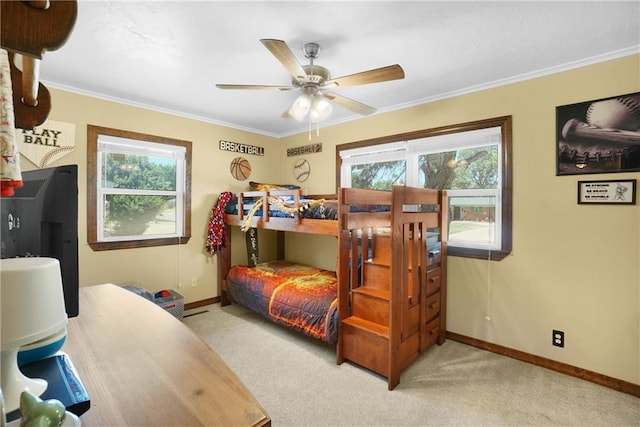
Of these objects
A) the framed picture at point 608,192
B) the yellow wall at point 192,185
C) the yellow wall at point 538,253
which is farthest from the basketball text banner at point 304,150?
the framed picture at point 608,192

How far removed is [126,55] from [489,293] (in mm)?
3537

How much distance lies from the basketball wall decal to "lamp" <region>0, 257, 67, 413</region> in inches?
141

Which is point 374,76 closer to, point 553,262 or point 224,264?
point 553,262

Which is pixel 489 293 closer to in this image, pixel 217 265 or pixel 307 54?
pixel 307 54

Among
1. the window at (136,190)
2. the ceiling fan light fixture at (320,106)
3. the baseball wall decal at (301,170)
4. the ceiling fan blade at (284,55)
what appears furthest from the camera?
the baseball wall decal at (301,170)

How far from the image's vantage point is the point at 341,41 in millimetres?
1991

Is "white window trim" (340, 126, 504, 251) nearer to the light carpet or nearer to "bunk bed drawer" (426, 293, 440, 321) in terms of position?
"bunk bed drawer" (426, 293, 440, 321)

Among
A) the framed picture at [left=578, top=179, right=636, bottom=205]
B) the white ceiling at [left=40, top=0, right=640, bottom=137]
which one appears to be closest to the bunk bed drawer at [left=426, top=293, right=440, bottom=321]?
the framed picture at [left=578, top=179, right=636, bottom=205]

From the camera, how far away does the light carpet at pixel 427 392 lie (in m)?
1.83

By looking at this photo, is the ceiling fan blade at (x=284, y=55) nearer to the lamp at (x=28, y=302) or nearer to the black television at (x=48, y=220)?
the black television at (x=48, y=220)

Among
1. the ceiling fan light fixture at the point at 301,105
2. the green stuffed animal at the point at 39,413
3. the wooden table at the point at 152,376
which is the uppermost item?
the ceiling fan light fixture at the point at 301,105

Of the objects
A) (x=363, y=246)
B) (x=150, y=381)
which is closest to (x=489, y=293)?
(x=363, y=246)

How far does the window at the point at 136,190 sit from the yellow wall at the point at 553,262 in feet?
9.88

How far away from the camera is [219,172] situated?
3879 millimetres
